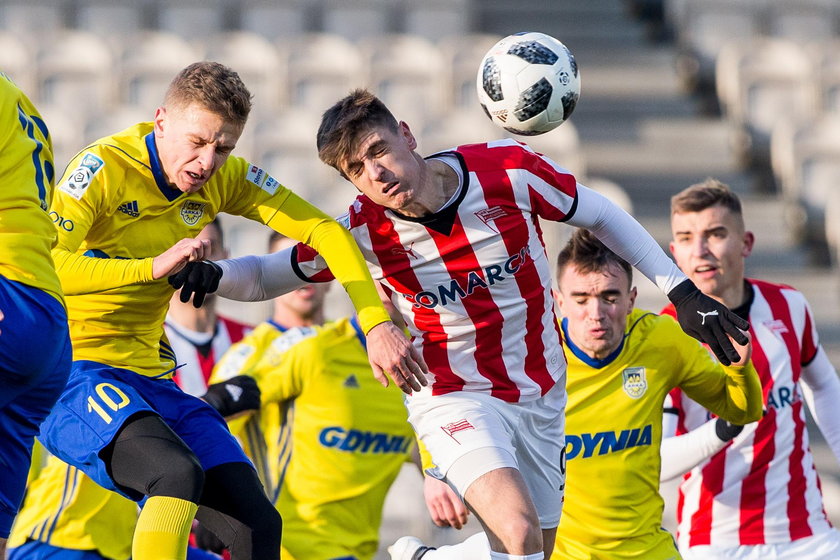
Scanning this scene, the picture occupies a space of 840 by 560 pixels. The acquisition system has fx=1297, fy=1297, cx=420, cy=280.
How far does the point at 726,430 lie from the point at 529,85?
1.72m

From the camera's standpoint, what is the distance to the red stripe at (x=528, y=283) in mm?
4816

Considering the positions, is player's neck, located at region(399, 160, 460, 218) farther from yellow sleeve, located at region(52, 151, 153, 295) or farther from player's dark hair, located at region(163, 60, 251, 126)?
yellow sleeve, located at region(52, 151, 153, 295)

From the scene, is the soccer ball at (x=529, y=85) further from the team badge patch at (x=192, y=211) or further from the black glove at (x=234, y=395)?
the black glove at (x=234, y=395)

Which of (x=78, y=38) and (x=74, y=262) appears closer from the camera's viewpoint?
(x=74, y=262)

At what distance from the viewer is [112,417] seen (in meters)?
4.46

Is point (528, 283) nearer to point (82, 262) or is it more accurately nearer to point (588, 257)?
point (588, 257)

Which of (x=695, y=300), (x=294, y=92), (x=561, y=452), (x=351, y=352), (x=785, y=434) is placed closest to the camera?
(x=695, y=300)

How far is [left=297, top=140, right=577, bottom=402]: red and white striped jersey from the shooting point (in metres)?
4.80

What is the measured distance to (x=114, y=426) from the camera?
4.43 metres

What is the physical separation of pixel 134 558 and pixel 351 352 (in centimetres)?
236

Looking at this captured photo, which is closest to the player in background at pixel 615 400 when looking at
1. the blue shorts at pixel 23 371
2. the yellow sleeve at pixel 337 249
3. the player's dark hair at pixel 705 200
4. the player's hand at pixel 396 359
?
the player's dark hair at pixel 705 200

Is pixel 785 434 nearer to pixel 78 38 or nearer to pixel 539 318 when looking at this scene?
pixel 539 318

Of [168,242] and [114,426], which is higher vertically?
[168,242]

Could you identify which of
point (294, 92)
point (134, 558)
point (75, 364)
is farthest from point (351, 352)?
point (294, 92)
